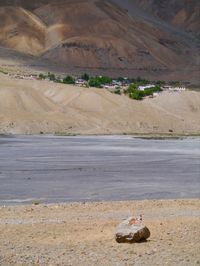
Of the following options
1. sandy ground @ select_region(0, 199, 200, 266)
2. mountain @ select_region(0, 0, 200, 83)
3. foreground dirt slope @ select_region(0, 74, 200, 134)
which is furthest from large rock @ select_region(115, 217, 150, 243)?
mountain @ select_region(0, 0, 200, 83)

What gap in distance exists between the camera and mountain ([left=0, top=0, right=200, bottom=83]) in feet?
459

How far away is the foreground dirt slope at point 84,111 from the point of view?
69938 mm

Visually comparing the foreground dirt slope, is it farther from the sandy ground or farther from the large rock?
the large rock

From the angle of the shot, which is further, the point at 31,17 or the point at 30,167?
the point at 31,17

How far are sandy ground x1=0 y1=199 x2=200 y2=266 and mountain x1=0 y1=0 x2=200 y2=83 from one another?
11465 cm

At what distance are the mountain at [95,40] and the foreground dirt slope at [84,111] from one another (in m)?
48.5

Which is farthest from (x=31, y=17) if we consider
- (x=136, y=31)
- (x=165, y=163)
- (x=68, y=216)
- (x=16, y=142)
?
(x=68, y=216)

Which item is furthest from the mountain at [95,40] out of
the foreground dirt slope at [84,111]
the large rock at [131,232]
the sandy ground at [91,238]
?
the large rock at [131,232]

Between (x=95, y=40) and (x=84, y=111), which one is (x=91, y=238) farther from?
(x=95, y=40)

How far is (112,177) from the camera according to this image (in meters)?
32.7

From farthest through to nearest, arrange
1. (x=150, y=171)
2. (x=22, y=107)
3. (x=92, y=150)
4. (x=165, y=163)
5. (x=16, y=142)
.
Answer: (x=22, y=107) < (x=16, y=142) < (x=92, y=150) < (x=165, y=163) < (x=150, y=171)

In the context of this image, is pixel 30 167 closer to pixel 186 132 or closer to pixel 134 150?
pixel 134 150

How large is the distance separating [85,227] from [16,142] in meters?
41.4

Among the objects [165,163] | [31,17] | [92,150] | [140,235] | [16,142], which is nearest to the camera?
[140,235]
